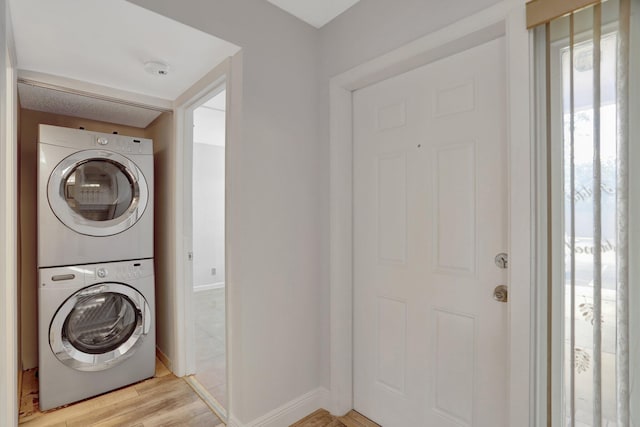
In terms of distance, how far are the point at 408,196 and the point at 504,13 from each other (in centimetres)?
87

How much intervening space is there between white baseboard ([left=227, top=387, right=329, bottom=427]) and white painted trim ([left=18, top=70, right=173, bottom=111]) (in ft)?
7.11

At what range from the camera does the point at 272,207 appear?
70.9 inches

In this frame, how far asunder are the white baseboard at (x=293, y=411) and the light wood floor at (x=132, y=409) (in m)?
0.31

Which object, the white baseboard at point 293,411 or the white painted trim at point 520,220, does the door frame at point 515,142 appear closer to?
the white painted trim at point 520,220

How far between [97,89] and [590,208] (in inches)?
109

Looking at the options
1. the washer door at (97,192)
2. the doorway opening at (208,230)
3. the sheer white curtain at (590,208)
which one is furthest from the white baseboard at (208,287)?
the sheer white curtain at (590,208)

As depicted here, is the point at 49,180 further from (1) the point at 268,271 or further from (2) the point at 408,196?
(2) the point at 408,196

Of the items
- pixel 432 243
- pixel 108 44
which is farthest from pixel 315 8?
pixel 432 243

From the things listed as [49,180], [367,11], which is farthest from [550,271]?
[49,180]

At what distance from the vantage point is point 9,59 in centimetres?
146

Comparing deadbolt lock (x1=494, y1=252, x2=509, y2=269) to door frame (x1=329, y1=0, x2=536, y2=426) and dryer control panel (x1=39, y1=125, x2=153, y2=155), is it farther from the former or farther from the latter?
dryer control panel (x1=39, y1=125, x2=153, y2=155)

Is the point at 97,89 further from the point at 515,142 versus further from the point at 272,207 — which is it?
the point at 515,142

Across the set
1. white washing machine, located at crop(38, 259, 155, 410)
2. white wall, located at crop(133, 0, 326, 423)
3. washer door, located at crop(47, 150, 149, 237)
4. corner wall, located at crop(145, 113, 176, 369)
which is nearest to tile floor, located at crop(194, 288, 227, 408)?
corner wall, located at crop(145, 113, 176, 369)

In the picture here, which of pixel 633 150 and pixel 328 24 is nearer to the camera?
pixel 633 150
